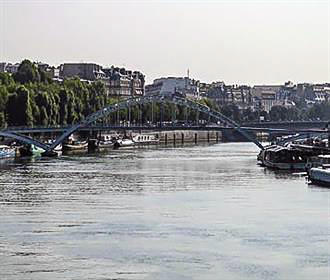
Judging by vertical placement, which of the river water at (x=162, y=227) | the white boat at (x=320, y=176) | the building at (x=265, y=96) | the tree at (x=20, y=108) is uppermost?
the building at (x=265, y=96)

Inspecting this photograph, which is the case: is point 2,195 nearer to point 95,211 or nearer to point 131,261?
point 95,211

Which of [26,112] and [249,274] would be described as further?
[26,112]

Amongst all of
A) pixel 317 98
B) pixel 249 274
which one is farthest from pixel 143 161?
pixel 317 98

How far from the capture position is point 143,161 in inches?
1395

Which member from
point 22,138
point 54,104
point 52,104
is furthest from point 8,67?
point 22,138

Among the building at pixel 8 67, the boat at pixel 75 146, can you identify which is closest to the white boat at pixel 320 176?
the boat at pixel 75 146

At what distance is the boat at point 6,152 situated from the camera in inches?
1400

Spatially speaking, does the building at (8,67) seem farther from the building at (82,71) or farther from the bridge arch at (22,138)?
the bridge arch at (22,138)

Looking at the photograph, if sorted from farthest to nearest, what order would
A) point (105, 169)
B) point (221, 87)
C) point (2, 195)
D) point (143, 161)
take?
point (221, 87) < point (143, 161) < point (105, 169) < point (2, 195)

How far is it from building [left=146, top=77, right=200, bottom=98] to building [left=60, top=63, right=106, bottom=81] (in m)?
16.1

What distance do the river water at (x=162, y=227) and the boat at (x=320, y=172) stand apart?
391 mm

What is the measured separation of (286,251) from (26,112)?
27.6 metres

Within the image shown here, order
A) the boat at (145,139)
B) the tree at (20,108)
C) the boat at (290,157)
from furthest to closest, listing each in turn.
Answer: the boat at (145,139)
the tree at (20,108)
the boat at (290,157)

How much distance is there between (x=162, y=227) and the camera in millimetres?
16531
